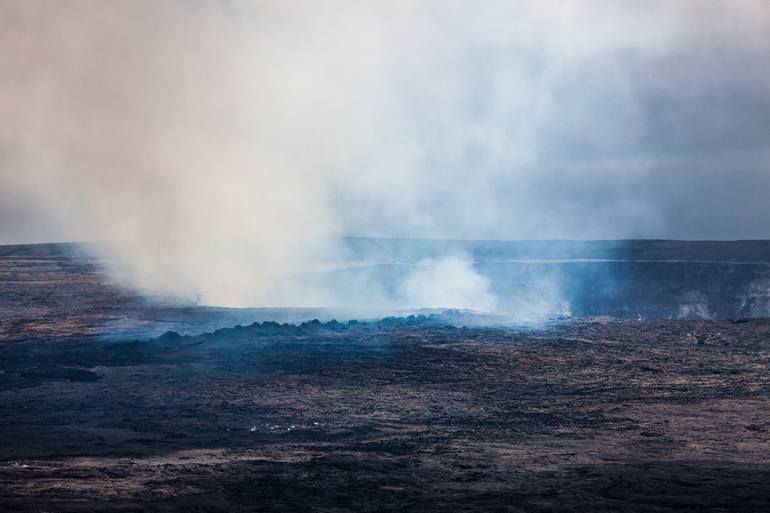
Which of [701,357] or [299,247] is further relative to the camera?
[299,247]

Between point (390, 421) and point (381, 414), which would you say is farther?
point (381, 414)

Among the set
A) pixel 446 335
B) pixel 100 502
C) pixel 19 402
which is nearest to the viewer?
pixel 100 502

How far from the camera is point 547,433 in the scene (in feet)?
52.6

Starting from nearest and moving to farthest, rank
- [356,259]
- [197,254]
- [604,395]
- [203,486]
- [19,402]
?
[203,486], [19,402], [604,395], [197,254], [356,259]

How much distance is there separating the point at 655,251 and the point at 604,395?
5108cm

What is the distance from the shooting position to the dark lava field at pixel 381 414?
11.8 m

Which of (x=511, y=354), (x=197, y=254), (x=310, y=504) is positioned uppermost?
(x=197, y=254)

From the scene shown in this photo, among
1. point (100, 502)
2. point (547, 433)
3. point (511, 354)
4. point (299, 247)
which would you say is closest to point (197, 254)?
point (299, 247)

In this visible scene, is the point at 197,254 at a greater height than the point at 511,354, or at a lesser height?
greater

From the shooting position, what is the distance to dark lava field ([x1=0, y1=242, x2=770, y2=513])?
1183 cm

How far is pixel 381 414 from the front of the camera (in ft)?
57.6

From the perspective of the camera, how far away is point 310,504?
11.3m

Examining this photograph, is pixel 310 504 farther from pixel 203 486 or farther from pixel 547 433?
pixel 547 433

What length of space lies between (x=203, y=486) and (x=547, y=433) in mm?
6361
